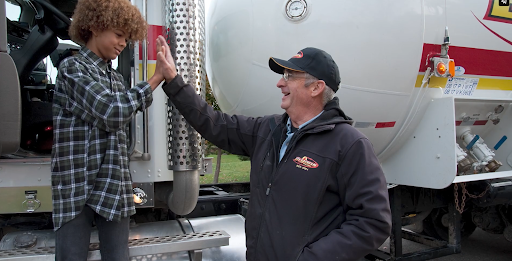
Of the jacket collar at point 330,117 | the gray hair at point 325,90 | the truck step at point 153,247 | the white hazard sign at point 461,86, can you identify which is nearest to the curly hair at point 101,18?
the gray hair at point 325,90

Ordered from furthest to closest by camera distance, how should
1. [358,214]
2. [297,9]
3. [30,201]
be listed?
1. [297,9]
2. [30,201]
3. [358,214]

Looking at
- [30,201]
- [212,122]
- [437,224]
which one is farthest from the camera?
[437,224]

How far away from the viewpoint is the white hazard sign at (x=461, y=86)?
9.62 ft

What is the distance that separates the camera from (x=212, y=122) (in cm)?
197

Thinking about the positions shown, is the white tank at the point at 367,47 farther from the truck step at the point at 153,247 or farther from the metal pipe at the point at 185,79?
the truck step at the point at 153,247

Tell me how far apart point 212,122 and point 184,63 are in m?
0.35

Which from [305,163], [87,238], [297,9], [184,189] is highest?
[297,9]

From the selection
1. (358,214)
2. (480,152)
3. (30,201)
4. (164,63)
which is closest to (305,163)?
(358,214)

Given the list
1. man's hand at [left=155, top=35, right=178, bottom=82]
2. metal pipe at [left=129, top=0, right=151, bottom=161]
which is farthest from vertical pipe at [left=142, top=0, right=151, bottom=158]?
man's hand at [left=155, top=35, right=178, bottom=82]

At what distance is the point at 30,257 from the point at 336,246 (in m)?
1.38

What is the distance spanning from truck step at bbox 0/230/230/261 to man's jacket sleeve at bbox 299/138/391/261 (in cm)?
75

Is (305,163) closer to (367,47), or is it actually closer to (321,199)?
(321,199)

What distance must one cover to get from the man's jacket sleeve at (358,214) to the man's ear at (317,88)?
0.30 metres

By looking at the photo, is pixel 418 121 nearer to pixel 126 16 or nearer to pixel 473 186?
pixel 473 186
